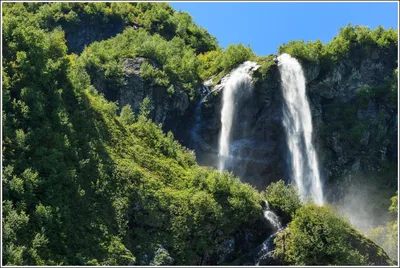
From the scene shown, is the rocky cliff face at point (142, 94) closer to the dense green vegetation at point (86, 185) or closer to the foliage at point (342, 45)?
the dense green vegetation at point (86, 185)

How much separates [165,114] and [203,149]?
508 centimetres

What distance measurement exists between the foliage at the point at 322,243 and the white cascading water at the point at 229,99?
1770 centimetres

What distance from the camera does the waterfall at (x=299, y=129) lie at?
50719 millimetres

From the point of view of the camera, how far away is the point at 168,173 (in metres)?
36.7

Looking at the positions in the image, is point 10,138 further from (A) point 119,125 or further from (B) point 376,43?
(B) point 376,43

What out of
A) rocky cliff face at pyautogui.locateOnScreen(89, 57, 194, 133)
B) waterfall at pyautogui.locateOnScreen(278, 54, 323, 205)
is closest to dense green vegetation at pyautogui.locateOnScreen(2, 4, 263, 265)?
rocky cliff face at pyautogui.locateOnScreen(89, 57, 194, 133)

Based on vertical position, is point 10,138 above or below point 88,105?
below

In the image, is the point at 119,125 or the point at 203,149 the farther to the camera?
the point at 203,149

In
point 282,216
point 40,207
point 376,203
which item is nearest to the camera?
point 40,207

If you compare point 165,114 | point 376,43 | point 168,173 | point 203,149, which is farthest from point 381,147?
point 168,173

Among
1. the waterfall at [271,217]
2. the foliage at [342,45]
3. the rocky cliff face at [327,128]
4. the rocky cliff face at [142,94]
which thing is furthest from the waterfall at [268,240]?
the foliage at [342,45]

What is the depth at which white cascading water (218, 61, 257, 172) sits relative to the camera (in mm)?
51844

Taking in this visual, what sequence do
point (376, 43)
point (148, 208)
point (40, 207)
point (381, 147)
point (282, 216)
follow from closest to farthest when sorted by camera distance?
point (40, 207) → point (148, 208) → point (282, 216) → point (381, 147) → point (376, 43)

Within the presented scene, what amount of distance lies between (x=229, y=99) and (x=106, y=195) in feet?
82.0
